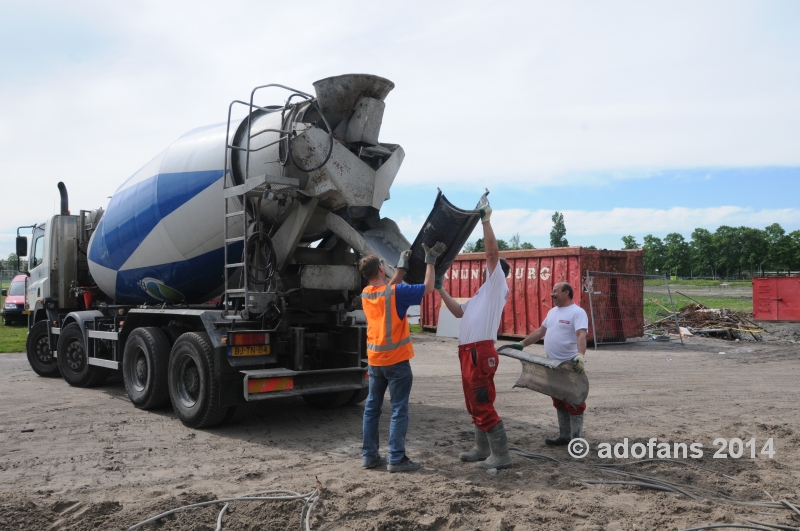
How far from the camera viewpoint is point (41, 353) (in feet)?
37.6

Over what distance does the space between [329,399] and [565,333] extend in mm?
3401

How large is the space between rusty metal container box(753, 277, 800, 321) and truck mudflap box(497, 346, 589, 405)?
62.6ft

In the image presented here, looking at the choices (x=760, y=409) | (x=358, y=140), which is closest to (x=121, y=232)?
(x=358, y=140)

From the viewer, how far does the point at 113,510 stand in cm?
428

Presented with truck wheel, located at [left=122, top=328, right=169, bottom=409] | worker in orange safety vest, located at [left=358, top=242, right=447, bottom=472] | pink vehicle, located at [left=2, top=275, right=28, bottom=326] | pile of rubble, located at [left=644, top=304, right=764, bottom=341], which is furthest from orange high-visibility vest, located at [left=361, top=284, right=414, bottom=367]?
pink vehicle, located at [left=2, top=275, right=28, bottom=326]

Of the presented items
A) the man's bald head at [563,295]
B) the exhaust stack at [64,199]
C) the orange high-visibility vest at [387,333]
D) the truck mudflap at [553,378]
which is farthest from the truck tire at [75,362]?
the man's bald head at [563,295]

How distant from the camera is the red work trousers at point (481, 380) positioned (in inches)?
203

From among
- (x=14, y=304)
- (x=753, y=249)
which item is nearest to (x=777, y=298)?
(x=14, y=304)

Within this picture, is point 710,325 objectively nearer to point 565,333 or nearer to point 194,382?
point 565,333

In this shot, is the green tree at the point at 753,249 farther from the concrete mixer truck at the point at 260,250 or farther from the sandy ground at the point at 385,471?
the concrete mixer truck at the point at 260,250

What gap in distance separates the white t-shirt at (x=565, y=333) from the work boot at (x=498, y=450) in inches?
43.2

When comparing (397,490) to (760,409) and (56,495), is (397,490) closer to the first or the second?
(56,495)

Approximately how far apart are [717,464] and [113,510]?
4.68 meters

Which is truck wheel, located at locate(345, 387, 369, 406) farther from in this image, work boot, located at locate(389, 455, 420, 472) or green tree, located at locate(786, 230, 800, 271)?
green tree, located at locate(786, 230, 800, 271)
